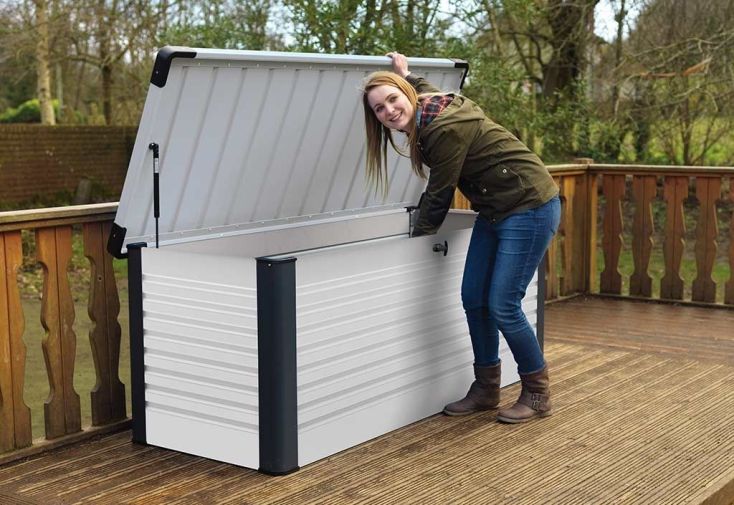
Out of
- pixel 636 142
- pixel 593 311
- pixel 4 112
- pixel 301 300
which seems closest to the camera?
pixel 301 300

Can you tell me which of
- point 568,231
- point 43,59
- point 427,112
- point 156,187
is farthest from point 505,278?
point 43,59

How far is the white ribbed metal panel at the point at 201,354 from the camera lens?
3.38 m

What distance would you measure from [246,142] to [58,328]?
955mm

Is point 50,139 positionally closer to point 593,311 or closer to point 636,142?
point 636,142

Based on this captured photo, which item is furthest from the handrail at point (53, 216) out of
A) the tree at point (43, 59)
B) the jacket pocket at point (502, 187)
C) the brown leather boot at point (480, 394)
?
the tree at point (43, 59)

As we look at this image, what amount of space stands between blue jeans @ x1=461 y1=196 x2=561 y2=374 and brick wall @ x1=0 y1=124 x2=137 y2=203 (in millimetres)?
11174

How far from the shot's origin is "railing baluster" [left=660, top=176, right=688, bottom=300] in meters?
6.52

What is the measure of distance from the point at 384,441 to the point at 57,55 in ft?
46.4

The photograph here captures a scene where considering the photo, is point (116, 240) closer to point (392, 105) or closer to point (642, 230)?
point (392, 105)

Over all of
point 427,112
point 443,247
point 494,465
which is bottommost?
point 494,465

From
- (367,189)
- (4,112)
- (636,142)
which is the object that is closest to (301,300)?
(367,189)

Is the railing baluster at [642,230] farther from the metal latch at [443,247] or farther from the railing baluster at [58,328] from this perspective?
the railing baluster at [58,328]

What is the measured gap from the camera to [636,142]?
12.0 meters

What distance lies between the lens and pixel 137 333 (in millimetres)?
3648
